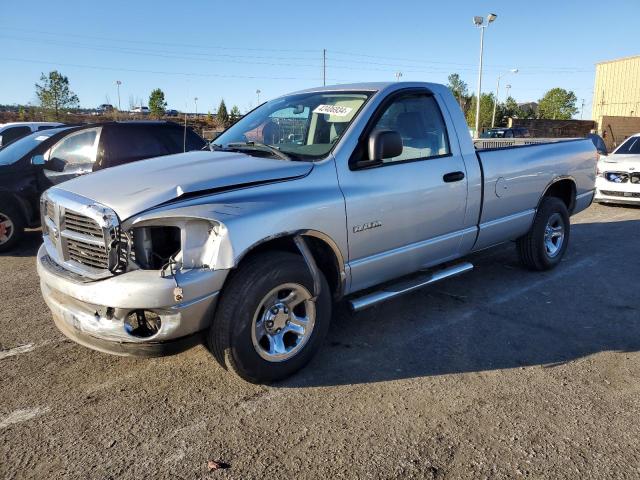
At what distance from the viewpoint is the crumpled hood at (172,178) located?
3020 millimetres

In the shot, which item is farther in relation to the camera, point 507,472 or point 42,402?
point 42,402

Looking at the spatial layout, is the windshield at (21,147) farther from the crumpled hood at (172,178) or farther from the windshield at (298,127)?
the crumpled hood at (172,178)

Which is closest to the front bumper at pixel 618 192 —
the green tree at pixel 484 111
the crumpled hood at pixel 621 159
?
the crumpled hood at pixel 621 159

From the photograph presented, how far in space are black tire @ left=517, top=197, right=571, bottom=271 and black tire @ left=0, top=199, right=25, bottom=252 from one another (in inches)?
258

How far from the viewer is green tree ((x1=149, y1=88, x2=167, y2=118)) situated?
50.2 m

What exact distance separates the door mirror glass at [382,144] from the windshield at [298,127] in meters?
0.27

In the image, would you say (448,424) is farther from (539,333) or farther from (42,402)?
(42,402)

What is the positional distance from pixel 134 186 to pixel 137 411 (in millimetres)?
1361

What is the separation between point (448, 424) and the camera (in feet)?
9.70

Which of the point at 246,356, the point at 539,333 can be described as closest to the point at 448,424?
the point at 246,356

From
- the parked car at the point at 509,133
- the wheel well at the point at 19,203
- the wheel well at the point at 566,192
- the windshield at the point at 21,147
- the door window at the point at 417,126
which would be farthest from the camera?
the parked car at the point at 509,133

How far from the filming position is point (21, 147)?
25.6 feet

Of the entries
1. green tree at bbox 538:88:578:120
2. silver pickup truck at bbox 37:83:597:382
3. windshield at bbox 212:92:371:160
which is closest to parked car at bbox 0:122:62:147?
windshield at bbox 212:92:371:160

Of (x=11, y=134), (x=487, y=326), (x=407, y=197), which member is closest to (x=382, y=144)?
(x=407, y=197)
